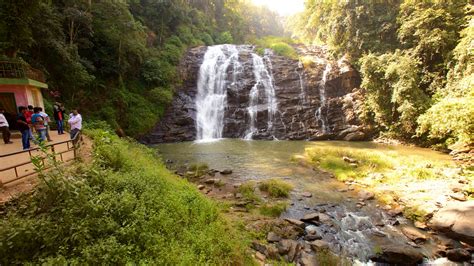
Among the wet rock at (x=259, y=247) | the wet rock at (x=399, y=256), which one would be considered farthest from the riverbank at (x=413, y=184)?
the wet rock at (x=259, y=247)

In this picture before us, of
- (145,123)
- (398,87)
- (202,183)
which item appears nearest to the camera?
(202,183)

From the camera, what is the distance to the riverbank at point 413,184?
7090 millimetres

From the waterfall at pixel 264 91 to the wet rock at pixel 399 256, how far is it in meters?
16.6

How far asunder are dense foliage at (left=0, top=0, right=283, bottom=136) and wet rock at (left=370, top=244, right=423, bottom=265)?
1710 centimetres

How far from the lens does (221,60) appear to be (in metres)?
27.6

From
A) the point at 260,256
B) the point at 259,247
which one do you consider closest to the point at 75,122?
the point at 259,247

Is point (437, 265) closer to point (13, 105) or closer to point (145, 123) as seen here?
point (13, 105)

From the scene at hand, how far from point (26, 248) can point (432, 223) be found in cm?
992

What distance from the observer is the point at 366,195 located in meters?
9.30

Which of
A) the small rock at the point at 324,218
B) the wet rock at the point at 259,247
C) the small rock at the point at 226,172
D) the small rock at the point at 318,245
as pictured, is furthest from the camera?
the small rock at the point at 226,172

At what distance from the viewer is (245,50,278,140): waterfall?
23.1 meters

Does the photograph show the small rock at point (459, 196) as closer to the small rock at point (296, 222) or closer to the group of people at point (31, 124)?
the small rock at point (296, 222)

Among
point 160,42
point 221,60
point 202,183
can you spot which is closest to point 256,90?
point 221,60

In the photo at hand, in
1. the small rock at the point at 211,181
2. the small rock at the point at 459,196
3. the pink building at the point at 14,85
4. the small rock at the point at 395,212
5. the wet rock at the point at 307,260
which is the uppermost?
the pink building at the point at 14,85
